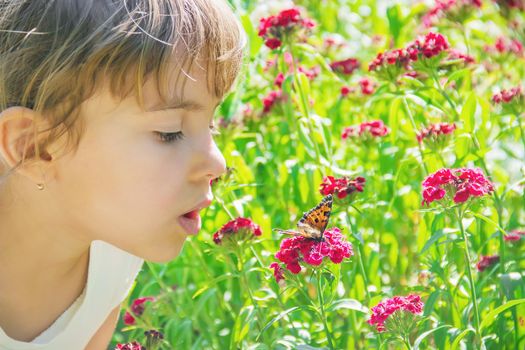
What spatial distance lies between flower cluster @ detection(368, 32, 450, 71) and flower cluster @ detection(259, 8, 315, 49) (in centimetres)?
25

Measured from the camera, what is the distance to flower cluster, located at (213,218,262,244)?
2047 mm

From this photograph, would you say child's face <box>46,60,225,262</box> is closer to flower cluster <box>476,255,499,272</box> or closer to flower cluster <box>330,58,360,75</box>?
Result: flower cluster <box>476,255,499,272</box>

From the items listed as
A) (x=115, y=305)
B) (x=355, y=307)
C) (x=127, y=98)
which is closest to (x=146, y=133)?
(x=127, y=98)

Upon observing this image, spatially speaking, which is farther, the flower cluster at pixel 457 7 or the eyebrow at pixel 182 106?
the flower cluster at pixel 457 7

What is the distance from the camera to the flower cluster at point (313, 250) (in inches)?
67.0

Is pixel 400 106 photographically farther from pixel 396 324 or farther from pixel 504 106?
pixel 396 324

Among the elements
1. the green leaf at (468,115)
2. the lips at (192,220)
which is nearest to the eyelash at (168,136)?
the lips at (192,220)

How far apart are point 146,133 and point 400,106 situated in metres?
1.07

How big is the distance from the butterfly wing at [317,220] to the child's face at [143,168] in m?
0.21

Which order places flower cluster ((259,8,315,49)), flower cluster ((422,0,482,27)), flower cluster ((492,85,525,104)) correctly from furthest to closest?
flower cluster ((422,0,482,27))
flower cluster ((259,8,315,49))
flower cluster ((492,85,525,104))

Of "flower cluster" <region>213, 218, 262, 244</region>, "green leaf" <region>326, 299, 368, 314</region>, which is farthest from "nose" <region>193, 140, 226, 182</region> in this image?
"green leaf" <region>326, 299, 368, 314</region>

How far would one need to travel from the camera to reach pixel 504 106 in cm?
229

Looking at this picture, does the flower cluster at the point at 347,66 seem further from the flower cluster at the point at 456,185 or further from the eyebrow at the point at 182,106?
the eyebrow at the point at 182,106

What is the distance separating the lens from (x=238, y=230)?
6.72 ft
